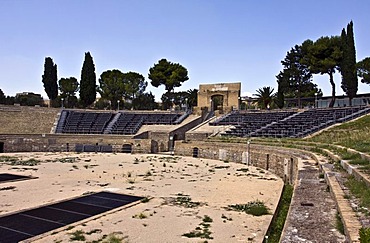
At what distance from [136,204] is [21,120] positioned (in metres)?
32.9

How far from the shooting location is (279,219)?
32.7ft

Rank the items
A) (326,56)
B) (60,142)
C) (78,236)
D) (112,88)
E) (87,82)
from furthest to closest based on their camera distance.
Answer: (112,88), (87,82), (326,56), (60,142), (78,236)

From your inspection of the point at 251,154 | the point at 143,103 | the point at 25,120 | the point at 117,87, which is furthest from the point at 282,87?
the point at 25,120

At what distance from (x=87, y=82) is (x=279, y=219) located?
46383mm

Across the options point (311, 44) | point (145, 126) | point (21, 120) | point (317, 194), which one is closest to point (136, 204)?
point (317, 194)

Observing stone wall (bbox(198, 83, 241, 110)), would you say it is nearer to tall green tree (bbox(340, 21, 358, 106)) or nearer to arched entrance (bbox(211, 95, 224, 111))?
arched entrance (bbox(211, 95, 224, 111))

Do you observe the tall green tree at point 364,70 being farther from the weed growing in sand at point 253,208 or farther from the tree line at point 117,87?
the weed growing in sand at point 253,208

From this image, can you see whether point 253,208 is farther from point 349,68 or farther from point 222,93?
point 222,93

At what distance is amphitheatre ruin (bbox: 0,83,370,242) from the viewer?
8.27m

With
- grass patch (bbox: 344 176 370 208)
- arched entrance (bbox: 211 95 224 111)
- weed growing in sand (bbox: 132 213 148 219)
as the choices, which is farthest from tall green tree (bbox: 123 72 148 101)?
grass patch (bbox: 344 176 370 208)

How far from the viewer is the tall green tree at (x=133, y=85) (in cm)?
6051

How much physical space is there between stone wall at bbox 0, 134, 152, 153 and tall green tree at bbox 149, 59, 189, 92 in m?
22.6

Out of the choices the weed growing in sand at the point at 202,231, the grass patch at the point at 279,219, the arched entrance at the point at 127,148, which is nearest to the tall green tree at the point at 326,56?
the arched entrance at the point at 127,148

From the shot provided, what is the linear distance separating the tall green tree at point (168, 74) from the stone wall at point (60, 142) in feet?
74.0
